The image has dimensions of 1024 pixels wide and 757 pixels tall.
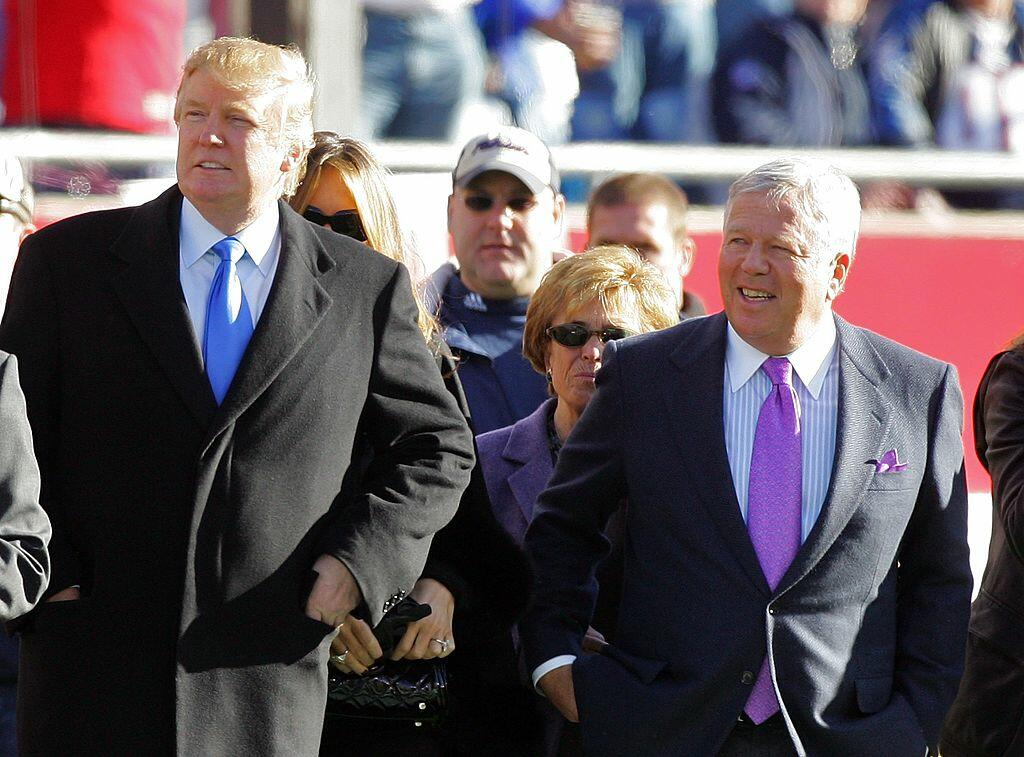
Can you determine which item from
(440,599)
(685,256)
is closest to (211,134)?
(440,599)

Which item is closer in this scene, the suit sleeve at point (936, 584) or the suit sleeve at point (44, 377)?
the suit sleeve at point (44, 377)

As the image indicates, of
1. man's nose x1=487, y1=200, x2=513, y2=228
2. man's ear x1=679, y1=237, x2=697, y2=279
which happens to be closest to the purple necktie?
man's nose x1=487, y1=200, x2=513, y2=228

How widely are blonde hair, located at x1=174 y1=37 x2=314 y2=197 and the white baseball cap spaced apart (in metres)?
1.67

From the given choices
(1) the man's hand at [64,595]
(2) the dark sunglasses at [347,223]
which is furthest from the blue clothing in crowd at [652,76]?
(1) the man's hand at [64,595]

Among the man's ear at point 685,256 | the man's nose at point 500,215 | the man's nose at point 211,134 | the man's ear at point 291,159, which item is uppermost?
the man's nose at point 211,134

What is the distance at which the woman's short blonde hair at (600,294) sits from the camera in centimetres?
372

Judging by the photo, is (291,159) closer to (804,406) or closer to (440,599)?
(440,599)

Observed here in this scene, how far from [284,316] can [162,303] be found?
212mm

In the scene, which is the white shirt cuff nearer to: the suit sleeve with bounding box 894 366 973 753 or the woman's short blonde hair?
the suit sleeve with bounding box 894 366 973 753

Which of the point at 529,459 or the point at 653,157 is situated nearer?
the point at 529,459

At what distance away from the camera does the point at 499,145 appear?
4.71m

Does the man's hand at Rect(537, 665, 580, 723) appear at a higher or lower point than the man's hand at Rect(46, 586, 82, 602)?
lower

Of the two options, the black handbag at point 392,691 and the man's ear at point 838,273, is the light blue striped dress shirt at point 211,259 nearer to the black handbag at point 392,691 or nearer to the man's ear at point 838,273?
the black handbag at point 392,691

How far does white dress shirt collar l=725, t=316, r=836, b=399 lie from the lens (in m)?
3.25
